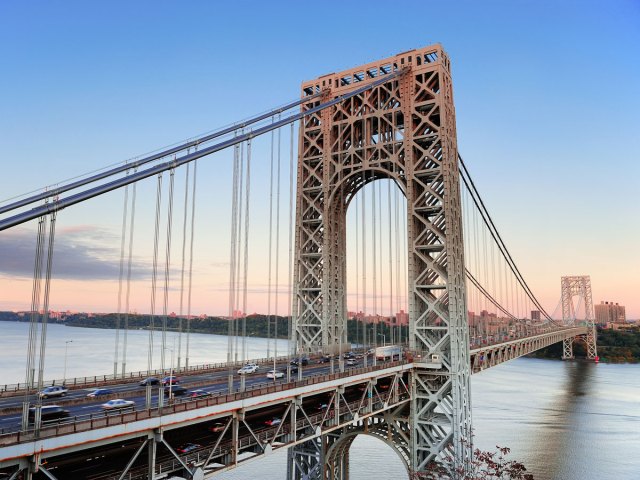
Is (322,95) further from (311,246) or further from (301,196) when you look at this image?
(311,246)

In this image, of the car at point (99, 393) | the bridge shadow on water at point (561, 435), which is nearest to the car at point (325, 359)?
the car at point (99, 393)

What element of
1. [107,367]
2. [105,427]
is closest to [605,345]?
[107,367]

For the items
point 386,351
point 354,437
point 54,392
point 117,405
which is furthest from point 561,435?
point 54,392

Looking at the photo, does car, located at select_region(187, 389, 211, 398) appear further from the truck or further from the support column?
the support column

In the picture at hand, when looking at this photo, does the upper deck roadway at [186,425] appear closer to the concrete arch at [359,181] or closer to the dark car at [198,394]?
the dark car at [198,394]

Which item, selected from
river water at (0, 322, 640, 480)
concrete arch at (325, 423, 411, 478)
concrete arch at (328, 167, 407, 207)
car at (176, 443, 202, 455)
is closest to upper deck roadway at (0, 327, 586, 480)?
car at (176, 443, 202, 455)

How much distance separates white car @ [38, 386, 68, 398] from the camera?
23.4 meters

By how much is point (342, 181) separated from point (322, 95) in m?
8.47

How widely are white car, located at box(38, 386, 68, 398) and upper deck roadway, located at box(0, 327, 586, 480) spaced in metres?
0.40

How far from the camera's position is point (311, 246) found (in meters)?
44.0

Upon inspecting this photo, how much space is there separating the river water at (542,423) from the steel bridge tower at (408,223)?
1364 cm

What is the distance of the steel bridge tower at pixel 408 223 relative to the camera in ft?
123

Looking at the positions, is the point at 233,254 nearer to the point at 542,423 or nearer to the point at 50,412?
the point at 50,412

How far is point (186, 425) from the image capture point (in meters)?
20.2
